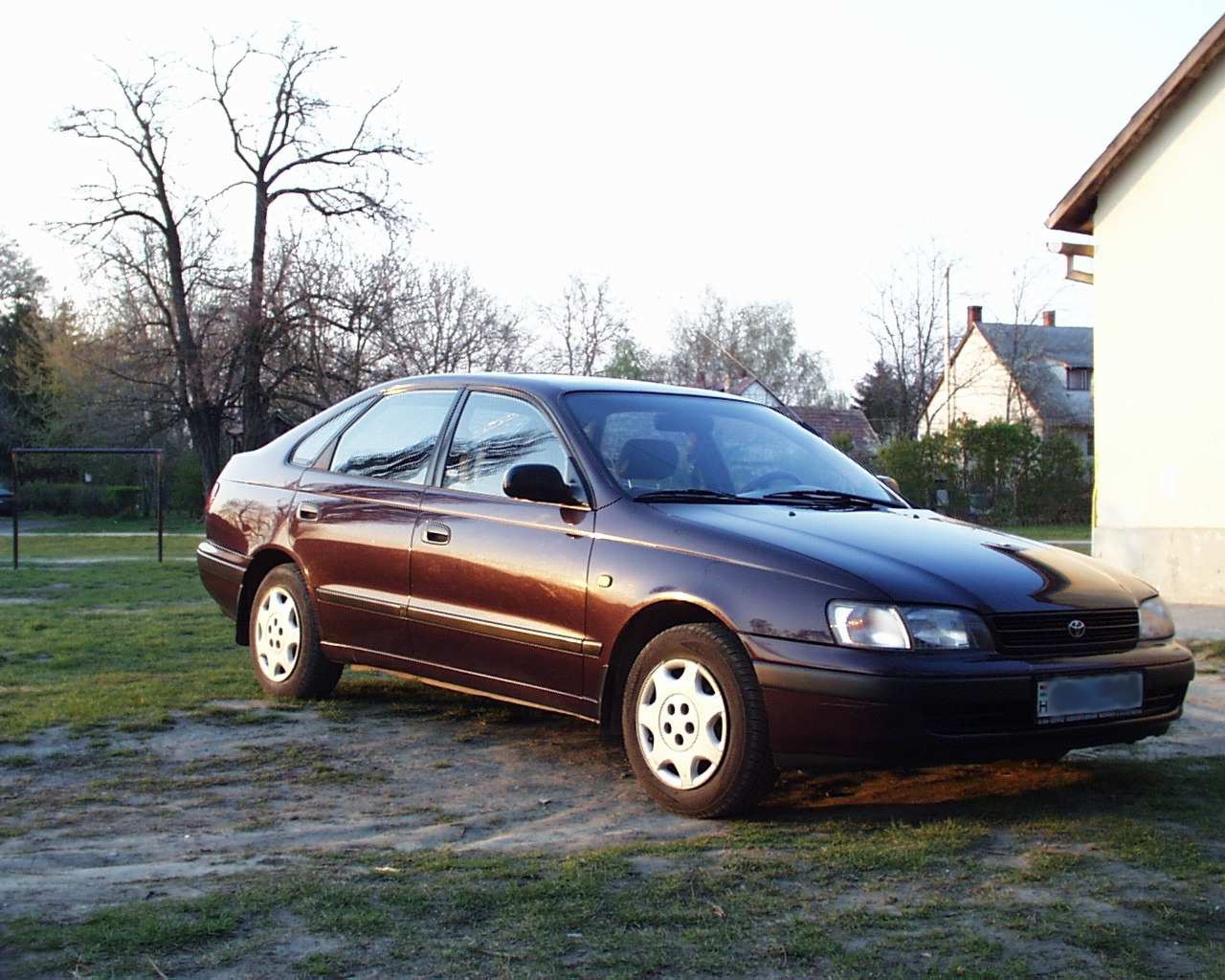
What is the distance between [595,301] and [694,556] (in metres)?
59.6

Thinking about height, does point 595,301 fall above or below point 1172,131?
above

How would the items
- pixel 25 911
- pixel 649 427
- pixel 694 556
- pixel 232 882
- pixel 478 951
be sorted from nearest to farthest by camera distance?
pixel 478 951
pixel 25 911
pixel 232 882
pixel 694 556
pixel 649 427

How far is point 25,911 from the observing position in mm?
3533

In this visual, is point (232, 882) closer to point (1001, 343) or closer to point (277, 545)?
point (277, 545)

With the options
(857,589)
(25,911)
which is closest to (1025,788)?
(857,589)

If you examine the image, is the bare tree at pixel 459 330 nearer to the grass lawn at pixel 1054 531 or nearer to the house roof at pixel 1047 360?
the grass lawn at pixel 1054 531

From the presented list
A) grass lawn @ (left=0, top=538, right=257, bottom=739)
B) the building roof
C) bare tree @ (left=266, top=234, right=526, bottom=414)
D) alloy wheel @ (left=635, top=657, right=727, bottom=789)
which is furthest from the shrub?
the building roof

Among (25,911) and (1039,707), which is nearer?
(25,911)

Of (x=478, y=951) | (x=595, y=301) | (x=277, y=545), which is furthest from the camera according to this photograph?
(x=595, y=301)

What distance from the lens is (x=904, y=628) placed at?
4.53m

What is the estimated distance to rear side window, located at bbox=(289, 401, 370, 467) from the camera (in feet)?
23.7

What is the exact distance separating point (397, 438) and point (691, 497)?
1.86 meters

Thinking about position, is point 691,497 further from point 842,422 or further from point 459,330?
point 842,422

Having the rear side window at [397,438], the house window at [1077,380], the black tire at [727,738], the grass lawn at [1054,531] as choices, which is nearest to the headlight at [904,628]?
the black tire at [727,738]
